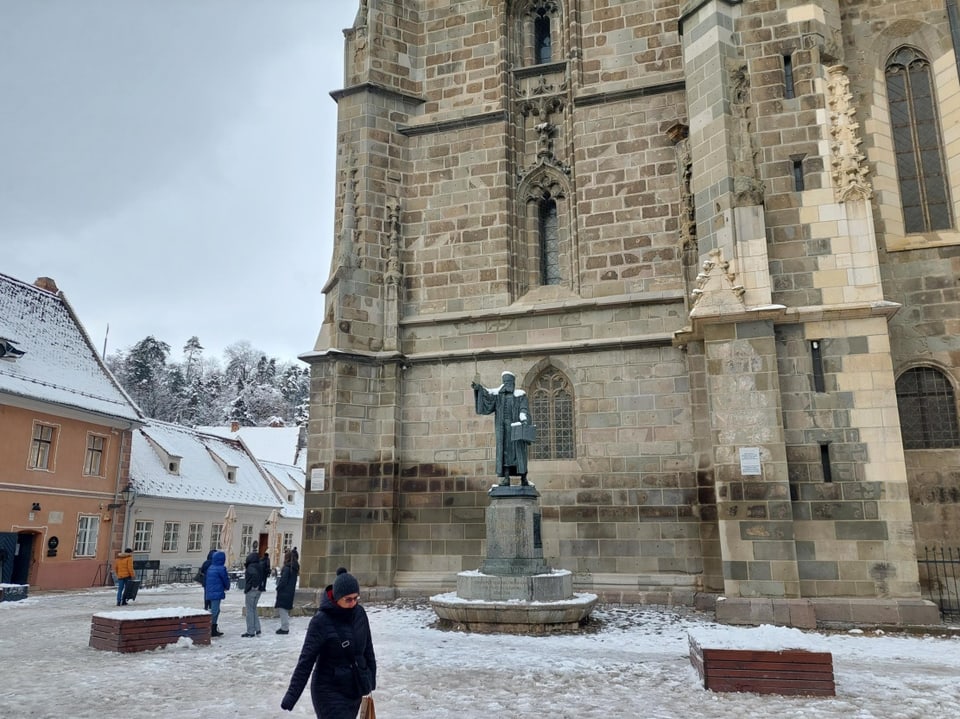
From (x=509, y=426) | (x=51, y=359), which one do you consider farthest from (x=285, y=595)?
(x=51, y=359)

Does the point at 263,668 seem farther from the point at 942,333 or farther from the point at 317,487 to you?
the point at 942,333

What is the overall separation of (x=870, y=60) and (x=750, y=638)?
38.7 ft

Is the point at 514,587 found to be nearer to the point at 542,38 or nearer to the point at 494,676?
the point at 494,676

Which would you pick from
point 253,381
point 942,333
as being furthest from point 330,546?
point 253,381

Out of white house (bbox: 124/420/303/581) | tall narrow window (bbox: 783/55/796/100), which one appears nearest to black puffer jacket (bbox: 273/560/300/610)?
tall narrow window (bbox: 783/55/796/100)

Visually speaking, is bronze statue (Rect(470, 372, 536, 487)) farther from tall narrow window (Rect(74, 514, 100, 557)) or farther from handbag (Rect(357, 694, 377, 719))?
tall narrow window (Rect(74, 514, 100, 557))

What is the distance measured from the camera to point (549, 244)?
1694 cm

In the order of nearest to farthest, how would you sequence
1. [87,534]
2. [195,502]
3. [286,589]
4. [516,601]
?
1. [516,601]
2. [286,589]
3. [87,534]
4. [195,502]

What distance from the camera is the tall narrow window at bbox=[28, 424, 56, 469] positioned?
22.0m

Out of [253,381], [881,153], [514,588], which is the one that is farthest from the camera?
[253,381]

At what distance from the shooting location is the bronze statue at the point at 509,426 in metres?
12.0

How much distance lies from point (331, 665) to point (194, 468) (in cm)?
2949

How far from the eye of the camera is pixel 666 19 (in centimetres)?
1630

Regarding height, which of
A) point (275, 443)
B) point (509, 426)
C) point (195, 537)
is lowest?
point (195, 537)
